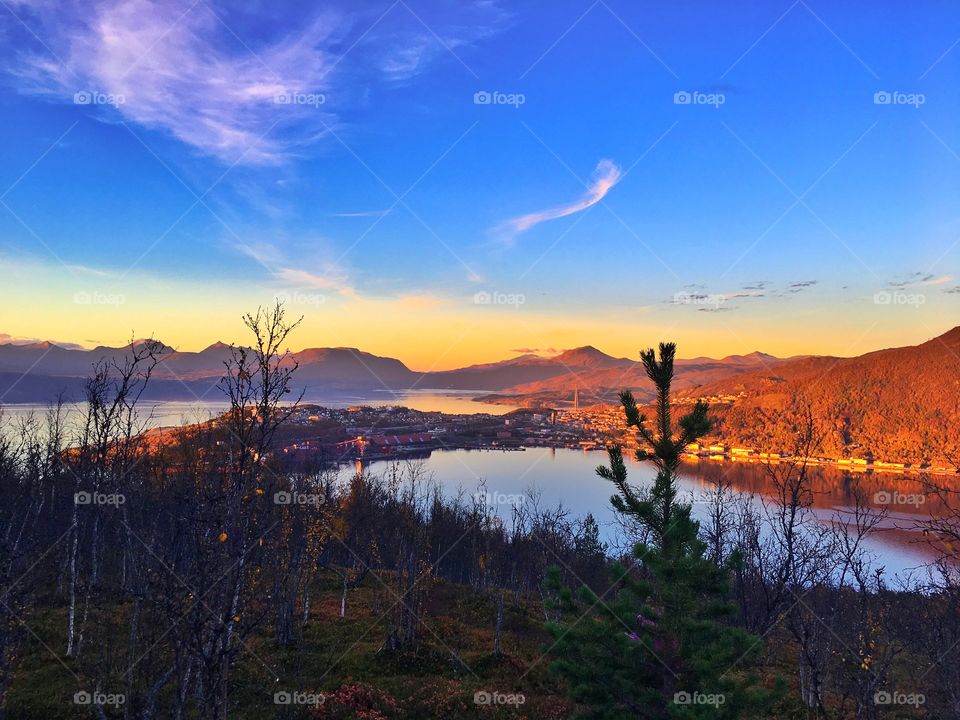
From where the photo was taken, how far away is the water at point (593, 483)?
154 ft

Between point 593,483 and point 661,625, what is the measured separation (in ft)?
224

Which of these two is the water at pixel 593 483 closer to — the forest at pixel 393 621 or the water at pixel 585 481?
the water at pixel 585 481

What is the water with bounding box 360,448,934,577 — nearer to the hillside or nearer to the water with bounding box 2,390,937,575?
the water with bounding box 2,390,937,575

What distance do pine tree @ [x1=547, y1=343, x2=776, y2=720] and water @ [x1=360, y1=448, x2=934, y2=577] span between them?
1431 inches

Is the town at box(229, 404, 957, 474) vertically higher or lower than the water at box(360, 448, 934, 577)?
higher

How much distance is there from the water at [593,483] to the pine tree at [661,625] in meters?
36.3

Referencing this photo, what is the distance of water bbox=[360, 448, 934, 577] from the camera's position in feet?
154

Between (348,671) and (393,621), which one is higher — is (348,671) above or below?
below

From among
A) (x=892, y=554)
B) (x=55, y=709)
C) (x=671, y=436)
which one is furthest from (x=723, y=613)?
(x=892, y=554)

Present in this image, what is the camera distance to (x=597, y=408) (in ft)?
447

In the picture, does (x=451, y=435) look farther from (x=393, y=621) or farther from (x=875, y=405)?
(x=393, y=621)

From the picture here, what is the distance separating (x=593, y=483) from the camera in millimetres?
71938

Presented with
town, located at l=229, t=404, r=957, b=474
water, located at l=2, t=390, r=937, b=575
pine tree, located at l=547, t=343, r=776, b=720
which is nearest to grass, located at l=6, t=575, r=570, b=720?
pine tree, located at l=547, t=343, r=776, b=720

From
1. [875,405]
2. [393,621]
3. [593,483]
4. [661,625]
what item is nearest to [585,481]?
[593,483]
